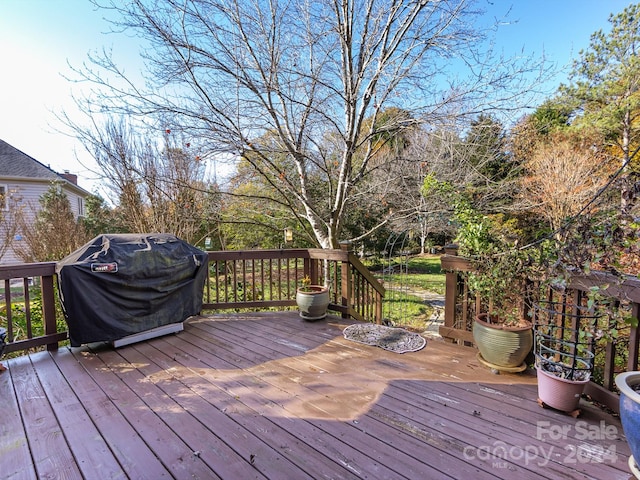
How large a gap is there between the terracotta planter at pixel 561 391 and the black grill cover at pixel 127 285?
3365mm

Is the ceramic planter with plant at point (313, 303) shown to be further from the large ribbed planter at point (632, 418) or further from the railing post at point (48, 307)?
the large ribbed planter at point (632, 418)

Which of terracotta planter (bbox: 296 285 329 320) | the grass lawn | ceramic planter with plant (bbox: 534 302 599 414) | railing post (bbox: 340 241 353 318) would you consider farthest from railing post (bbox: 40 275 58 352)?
ceramic planter with plant (bbox: 534 302 599 414)

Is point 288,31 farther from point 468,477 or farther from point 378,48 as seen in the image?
point 468,477

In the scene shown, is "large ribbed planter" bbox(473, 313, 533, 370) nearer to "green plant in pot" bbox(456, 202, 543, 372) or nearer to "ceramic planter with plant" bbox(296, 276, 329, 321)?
"green plant in pot" bbox(456, 202, 543, 372)

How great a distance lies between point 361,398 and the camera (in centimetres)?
214

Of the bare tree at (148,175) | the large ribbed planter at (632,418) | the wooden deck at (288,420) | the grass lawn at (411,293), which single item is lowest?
the grass lawn at (411,293)

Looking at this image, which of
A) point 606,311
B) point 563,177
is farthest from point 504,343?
point 563,177

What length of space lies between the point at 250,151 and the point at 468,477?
12.6 ft

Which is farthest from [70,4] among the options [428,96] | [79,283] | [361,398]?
[361,398]

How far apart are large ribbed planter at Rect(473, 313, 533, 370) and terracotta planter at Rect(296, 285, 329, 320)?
6.07ft

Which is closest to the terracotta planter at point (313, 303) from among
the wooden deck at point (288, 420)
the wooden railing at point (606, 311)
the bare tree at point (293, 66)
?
the wooden deck at point (288, 420)

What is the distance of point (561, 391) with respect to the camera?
75.5 inches

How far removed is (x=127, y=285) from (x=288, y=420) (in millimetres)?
2112

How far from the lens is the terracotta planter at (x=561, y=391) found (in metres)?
1.90
